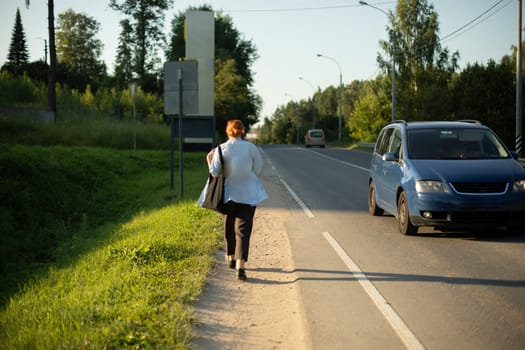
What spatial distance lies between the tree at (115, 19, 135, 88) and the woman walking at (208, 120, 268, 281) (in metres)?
61.7

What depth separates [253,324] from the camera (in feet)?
17.5

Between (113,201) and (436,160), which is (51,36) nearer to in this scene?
(113,201)

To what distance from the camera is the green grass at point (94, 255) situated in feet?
15.7

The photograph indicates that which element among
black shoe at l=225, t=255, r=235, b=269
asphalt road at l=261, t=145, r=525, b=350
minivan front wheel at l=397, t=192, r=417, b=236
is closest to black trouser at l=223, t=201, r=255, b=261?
black shoe at l=225, t=255, r=235, b=269

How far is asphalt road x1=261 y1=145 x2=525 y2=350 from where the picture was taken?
4.89m

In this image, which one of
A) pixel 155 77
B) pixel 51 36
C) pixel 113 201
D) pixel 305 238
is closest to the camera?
pixel 305 238

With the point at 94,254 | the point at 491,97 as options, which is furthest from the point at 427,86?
the point at 94,254

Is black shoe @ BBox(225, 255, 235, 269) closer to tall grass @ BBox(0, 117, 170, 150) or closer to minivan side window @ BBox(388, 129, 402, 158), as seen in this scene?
minivan side window @ BBox(388, 129, 402, 158)

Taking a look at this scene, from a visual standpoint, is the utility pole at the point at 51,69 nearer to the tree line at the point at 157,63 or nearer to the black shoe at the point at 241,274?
the tree line at the point at 157,63

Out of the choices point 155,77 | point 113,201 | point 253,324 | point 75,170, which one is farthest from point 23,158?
point 155,77

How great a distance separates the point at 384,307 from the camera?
5.68 meters

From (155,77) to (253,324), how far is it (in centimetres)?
6411

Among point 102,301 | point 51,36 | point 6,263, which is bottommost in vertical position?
point 6,263

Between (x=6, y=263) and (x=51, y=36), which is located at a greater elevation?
(x=51, y=36)
